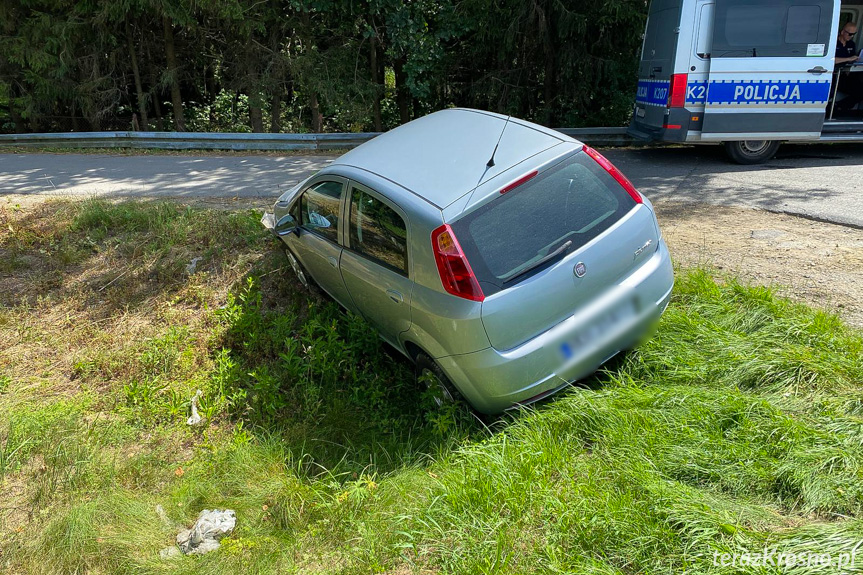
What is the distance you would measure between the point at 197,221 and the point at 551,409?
5319 mm

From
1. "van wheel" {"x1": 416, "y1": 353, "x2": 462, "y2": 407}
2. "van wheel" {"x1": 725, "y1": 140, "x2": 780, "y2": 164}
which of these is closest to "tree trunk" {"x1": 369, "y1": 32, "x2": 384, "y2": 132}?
"van wheel" {"x1": 725, "y1": 140, "x2": 780, "y2": 164}

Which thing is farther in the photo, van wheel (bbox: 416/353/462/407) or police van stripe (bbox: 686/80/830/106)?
police van stripe (bbox: 686/80/830/106)

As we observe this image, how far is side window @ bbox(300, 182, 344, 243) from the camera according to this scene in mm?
5137

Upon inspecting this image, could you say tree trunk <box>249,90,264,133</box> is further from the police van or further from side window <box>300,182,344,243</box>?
side window <box>300,182,344,243</box>

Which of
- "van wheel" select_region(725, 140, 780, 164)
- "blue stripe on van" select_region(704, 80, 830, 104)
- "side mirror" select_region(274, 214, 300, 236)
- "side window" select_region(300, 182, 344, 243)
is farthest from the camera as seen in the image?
"van wheel" select_region(725, 140, 780, 164)

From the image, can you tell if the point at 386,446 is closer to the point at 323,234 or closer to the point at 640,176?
the point at 323,234

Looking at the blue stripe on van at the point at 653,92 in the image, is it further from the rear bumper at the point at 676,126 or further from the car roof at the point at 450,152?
the car roof at the point at 450,152

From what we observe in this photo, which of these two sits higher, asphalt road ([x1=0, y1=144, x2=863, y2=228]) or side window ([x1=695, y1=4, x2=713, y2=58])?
side window ([x1=695, y1=4, x2=713, y2=58])

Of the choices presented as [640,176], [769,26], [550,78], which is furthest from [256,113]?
[769,26]

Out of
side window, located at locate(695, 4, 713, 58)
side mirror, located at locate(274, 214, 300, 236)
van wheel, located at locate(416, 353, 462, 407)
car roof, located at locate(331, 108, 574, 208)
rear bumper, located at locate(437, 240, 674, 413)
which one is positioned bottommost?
van wheel, located at locate(416, 353, 462, 407)

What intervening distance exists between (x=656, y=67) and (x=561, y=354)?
7.83 meters

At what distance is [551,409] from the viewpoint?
3.99m

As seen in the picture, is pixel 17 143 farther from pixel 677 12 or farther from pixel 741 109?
pixel 741 109

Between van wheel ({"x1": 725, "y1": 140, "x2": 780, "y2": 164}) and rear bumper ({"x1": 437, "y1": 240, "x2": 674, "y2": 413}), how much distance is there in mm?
6874
